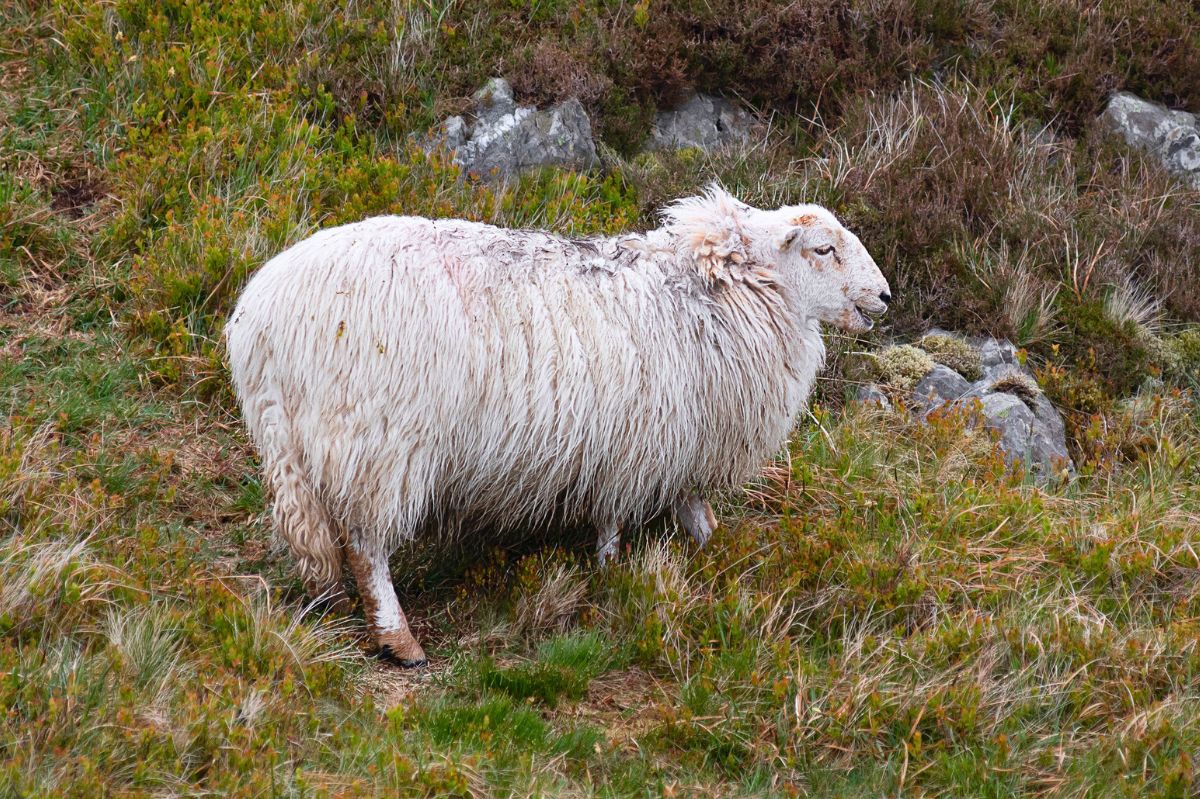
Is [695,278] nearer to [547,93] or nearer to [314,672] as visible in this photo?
[314,672]

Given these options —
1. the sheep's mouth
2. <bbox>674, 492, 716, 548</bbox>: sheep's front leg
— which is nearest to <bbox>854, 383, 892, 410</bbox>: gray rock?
the sheep's mouth

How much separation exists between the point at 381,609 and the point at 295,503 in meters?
0.52

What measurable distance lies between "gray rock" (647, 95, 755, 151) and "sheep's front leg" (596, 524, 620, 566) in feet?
12.6

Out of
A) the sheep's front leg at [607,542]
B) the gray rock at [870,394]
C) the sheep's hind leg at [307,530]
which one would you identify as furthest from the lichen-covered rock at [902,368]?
the sheep's hind leg at [307,530]

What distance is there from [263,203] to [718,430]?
121 inches

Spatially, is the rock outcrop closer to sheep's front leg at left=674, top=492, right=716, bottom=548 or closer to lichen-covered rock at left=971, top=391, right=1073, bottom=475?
lichen-covered rock at left=971, top=391, right=1073, bottom=475

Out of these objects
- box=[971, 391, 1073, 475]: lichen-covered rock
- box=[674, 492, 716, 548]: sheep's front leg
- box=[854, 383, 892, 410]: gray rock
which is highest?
box=[674, 492, 716, 548]: sheep's front leg

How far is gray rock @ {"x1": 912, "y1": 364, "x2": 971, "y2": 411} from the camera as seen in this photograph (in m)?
6.74

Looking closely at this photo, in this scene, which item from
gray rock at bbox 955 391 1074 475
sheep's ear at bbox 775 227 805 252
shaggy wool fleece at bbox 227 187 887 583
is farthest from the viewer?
gray rock at bbox 955 391 1074 475

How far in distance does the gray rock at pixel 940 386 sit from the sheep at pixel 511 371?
1.71m

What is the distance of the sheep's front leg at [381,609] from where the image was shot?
444cm

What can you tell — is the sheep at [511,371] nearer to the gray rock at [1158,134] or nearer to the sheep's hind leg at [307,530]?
the sheep's hind leg at [307,530]

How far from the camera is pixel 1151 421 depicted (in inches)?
263

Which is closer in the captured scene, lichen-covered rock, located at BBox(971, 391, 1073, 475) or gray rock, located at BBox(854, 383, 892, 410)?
lichen-covered rock, located at BBox(971, 391, 1073, 475)
